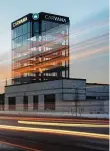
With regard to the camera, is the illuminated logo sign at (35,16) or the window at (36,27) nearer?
the illuminated logo sign at (35,16)

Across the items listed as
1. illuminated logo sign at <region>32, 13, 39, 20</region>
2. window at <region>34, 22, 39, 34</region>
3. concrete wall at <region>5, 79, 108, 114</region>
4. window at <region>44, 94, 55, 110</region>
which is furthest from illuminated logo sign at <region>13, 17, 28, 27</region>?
window at <region>44, 94, 55, 110</region>

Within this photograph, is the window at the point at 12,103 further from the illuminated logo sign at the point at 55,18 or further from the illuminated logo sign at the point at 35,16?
the illuminated logo sign at the point at 55,18

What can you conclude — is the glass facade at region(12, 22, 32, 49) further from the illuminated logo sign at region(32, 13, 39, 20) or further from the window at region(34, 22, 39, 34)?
the illuminated logo sign at region(32, 13, 39, 20)

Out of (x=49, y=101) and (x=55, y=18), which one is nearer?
(x=49, y=101)

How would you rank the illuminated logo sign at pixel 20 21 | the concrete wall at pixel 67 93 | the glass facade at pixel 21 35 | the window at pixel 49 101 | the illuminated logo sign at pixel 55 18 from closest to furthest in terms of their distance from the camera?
1. the concrete wall at pixel 67 93
2. the window at pixel 49 101
3. the illuminated logo sign at pixel 55 18
4. the glass facade at pixel 21 35
5. the illuminated logo sign at pixel 20 21

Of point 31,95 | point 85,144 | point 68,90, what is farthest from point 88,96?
point 85,144

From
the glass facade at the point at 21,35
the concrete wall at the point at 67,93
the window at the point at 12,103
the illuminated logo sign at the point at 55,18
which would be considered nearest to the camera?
the concrete wall at the point at 67,93

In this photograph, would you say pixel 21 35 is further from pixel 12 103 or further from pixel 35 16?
pixel 12 103

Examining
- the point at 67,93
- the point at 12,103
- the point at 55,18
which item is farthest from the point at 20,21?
the point at 67,93

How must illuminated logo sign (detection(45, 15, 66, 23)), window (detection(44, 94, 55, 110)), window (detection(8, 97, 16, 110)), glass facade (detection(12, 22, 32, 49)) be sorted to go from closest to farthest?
window (detection(44, 94, 55, 110)) < window (detection(8, 97, 16, 110)) < illuminated logo sign (detection(45, 15, 66, 23)) < glass facade (detection(12, 22, 32, 49))

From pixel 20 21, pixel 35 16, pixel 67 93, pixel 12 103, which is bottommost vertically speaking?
pixel 12 103

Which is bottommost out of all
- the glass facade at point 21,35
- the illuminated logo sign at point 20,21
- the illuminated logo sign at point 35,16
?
the glass facade at point 21,35

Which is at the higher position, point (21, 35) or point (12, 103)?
point (21, 35)

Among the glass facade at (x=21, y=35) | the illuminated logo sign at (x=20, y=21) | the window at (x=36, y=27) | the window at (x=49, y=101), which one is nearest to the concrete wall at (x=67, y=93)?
the window at (x=49, y=101)
